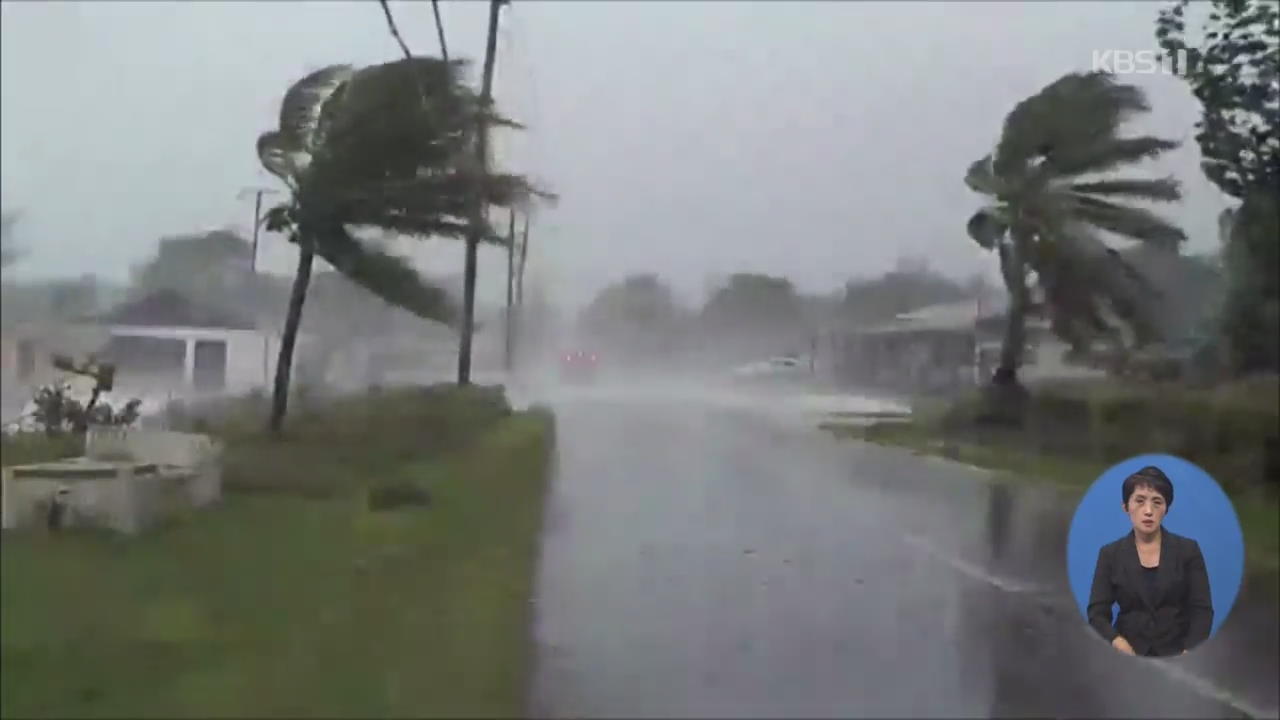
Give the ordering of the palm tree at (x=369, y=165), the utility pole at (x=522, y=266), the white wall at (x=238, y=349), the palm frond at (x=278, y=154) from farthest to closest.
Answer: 1. the utility pole at (x=522, y=266)
2. the palm tree at (x=369, y=165)
3. the palm frond at (x=278, y=154)
4. the white wall at (x=238, y=349)

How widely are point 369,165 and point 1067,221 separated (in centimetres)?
741

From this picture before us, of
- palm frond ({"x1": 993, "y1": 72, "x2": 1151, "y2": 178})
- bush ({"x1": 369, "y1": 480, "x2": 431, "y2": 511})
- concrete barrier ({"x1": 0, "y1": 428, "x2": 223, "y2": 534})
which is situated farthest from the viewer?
palm frond ({"x1": 993, "y1": 72, "x2": 1151, "y2": 178})

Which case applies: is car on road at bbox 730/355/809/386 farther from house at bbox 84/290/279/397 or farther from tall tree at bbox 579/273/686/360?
house at bbox 84/290/279/397

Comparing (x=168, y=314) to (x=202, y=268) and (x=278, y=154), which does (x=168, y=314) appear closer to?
(x=202, y=268)

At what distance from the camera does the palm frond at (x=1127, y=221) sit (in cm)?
1223

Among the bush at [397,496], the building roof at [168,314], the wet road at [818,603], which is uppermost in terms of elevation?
the building roof at [168,314]

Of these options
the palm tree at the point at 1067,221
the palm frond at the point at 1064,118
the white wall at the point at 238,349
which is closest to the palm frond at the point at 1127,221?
the palm tree at the point at 1067,221

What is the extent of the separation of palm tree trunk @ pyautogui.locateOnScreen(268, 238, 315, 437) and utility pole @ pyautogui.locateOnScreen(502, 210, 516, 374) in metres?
2.40

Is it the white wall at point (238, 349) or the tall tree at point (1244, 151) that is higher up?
the tall tree at point (1244, 151)

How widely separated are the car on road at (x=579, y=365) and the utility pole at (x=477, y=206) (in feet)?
11.9

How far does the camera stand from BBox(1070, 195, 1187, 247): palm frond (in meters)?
12.2

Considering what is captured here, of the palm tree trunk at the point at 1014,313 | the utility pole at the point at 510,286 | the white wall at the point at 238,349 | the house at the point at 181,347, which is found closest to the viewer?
the house at the point at 181,347

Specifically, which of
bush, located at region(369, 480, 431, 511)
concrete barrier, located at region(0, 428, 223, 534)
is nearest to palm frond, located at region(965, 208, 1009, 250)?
bush, located at region(369, 480, 431, 511)

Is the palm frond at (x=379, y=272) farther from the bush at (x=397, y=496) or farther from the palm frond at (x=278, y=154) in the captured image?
the bush at (x=397, y=496)
